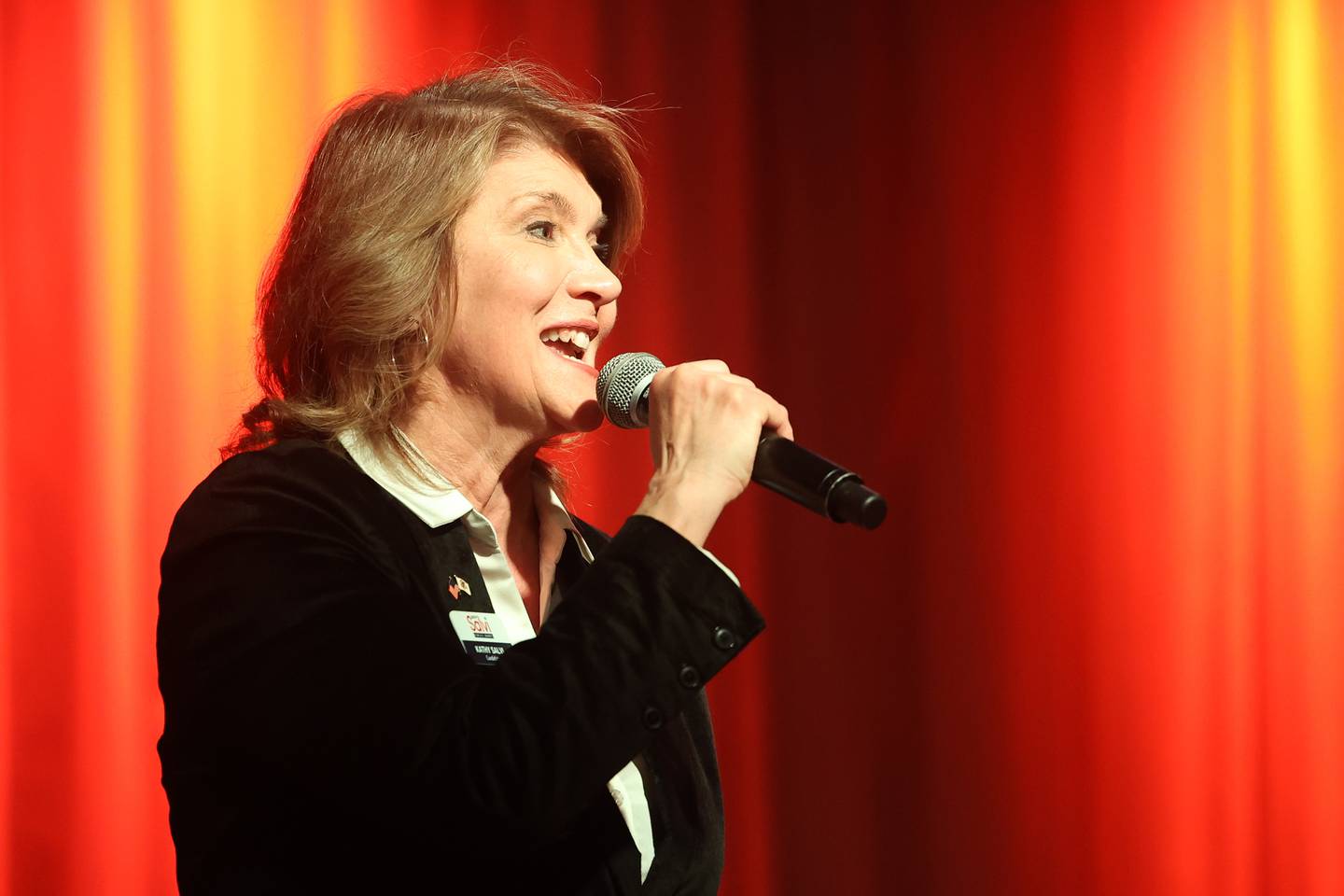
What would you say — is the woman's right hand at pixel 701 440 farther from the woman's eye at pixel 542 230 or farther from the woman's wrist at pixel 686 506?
the woman's eye at pixel 542 230

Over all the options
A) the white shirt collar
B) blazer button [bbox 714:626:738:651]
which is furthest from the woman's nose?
blazer button [bbox 714:626:738:651]

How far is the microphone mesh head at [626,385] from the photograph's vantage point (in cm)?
140

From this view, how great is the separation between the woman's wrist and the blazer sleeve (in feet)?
0.08

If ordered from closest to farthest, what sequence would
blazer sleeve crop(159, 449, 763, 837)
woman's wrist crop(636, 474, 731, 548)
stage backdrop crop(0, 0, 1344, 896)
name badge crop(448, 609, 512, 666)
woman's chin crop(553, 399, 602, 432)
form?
1. blazer sleeve crop(159, 449, 763, 837)
2. woman's wrist crop(636, 474, 731, 548)
3. name badge crop(448, 609, 512, 666)
4. woman's chin crop(553, 399, 602, 432)
5. stage backdrop crop(0, 0, 1344, 896)

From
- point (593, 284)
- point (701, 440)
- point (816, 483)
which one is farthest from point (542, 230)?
point (816, 483)

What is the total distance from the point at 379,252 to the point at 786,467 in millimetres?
597

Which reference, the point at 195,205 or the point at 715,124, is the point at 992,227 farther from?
the point at 195,205

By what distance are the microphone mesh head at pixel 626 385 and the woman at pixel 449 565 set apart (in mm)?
65

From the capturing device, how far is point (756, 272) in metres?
2.62

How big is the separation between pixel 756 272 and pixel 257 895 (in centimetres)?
171

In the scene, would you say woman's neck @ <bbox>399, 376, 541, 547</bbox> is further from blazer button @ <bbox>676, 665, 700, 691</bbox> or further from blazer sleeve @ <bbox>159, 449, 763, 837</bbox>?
blazer button @ <bbox>676, 665, 700, 691</bbox>

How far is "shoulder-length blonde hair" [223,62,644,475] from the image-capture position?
1.51 meters

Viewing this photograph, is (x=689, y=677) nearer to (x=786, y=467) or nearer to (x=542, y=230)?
(x=786, y=467)

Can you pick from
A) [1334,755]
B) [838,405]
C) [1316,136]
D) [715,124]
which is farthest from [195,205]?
[1334,755]
